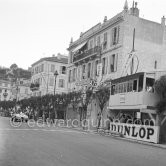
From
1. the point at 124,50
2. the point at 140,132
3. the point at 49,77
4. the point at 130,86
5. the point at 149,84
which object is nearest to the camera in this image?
the point at 140,132

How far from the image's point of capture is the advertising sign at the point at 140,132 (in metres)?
25.2

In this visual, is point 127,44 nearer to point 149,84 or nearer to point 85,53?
point 85,53

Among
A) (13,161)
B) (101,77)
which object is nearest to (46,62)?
(101,77)

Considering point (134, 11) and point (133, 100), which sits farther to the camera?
point (134, 11)

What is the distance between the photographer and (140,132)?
26734mm

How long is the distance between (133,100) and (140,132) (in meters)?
5.00

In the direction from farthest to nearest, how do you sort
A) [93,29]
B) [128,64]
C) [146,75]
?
1. [93,29]
2. [128,64]
3. [146,75]

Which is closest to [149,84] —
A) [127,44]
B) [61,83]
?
[127,44]

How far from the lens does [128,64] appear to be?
39656 millimetres

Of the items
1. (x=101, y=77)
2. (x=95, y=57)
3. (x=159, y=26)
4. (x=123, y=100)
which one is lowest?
(x=123, y=100)

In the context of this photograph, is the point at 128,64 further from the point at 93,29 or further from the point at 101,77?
the point at 93,29

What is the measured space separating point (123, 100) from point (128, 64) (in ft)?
23.9

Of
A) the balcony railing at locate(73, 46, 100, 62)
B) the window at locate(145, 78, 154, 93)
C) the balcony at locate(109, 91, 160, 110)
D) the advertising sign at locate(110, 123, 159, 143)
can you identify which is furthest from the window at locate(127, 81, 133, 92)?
the balcony railing at locate(73, 46, 100, 62)

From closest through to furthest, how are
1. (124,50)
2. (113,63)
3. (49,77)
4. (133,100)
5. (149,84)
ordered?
(149,84) → (133,100) → (124,50) → (113,63) → (49,77)
